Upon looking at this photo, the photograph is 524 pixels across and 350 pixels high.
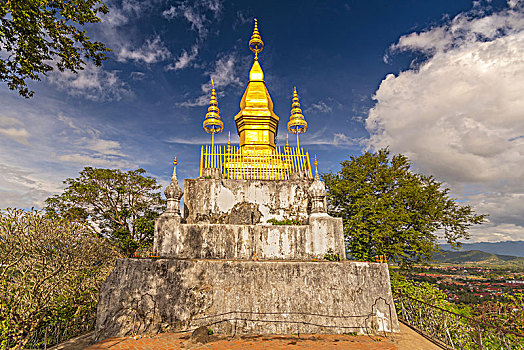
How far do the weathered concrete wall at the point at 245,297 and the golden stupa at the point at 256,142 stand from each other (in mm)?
5625

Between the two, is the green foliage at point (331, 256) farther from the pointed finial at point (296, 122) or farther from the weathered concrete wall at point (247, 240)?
the pointed finial at point (296, 122)

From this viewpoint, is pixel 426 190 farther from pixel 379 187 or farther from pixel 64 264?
pixel 64 264

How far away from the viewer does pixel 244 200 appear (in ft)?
42.7

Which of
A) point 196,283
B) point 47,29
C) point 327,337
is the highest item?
point 47,29

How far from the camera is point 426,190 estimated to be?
49.9 ft

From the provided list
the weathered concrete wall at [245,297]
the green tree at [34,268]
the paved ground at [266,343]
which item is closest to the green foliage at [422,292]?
the paved ground at [266,343]

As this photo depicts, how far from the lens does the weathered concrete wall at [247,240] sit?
1052 centimetres

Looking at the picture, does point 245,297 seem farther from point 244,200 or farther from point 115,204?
point 115,204

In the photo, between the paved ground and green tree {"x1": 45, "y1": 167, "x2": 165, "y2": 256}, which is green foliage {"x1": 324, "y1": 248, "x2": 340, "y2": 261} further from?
green tree {"x1": 45, "y1": 167, "x2": 165, "y2": 256}

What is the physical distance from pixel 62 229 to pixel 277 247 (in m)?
7.79

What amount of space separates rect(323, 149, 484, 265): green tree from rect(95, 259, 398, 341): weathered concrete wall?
5.43m

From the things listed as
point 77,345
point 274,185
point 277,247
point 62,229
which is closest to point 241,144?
point 274,185

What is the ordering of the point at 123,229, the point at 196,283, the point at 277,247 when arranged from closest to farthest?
the point at 196,283 → the point at 277,247 → the point at 123,229

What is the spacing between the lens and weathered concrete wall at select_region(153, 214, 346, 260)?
10.5 m
